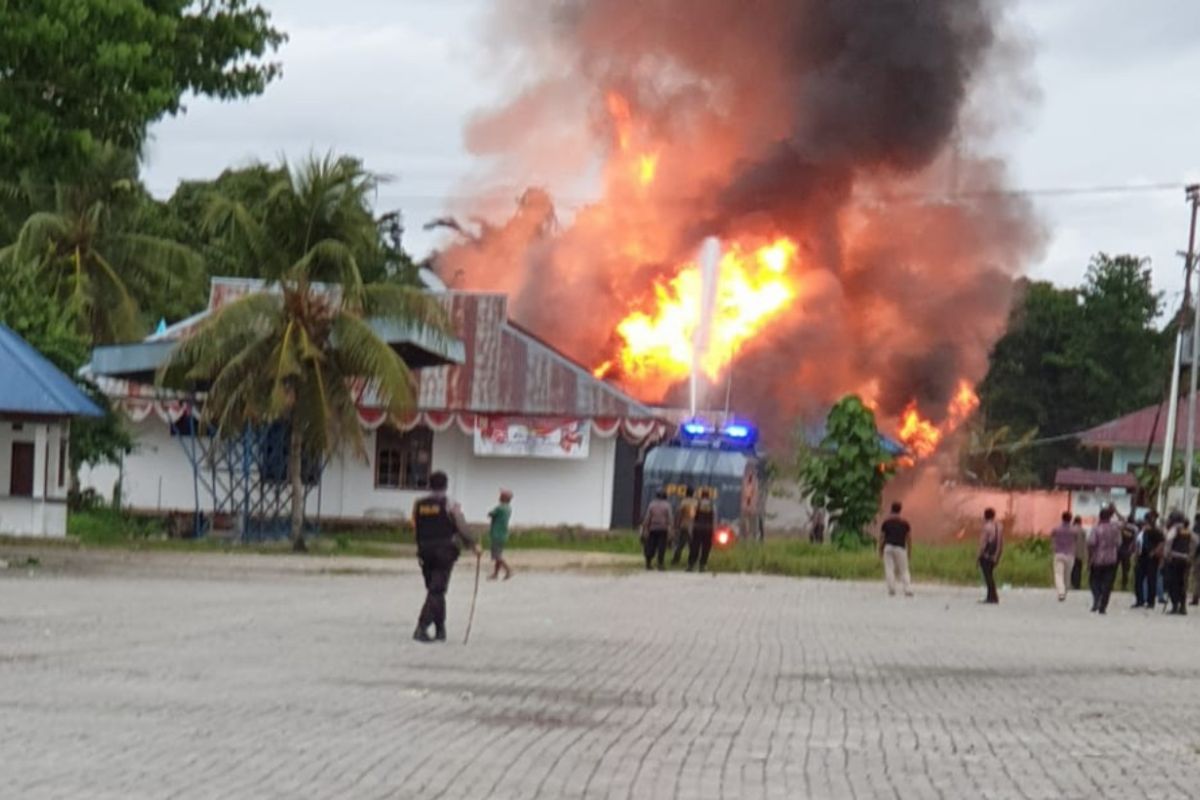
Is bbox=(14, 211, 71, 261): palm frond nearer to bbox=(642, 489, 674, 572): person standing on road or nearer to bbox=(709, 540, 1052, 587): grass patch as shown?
bbox=(709, 540, 1052, 587): grass patch

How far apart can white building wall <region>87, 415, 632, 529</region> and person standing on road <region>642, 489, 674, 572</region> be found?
9833 mm

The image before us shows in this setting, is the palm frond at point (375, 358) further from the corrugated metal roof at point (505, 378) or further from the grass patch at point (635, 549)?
the corrugated metal roof at point (505, 378)

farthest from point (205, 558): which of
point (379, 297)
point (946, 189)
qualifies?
point (946, 189)

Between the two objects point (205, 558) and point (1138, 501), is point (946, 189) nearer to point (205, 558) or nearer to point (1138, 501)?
point (1138, 501)

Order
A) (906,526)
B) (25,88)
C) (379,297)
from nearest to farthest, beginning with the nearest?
(25,88)
(906,526)
(379,297)

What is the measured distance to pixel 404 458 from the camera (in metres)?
50.5

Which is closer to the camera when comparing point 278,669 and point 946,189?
point 278,669

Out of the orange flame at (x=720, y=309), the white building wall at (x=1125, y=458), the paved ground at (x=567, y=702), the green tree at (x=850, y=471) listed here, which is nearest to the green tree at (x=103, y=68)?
the paved ground at (x=567, y=702)

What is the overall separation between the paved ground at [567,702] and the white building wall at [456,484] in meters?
21.6

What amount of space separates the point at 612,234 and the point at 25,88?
100 feet

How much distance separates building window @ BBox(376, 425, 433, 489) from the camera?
5028 centimetres

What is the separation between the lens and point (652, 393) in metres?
58.5

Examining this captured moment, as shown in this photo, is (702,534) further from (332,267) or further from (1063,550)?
(332,267)

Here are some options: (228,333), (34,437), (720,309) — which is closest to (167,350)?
(228,333)
